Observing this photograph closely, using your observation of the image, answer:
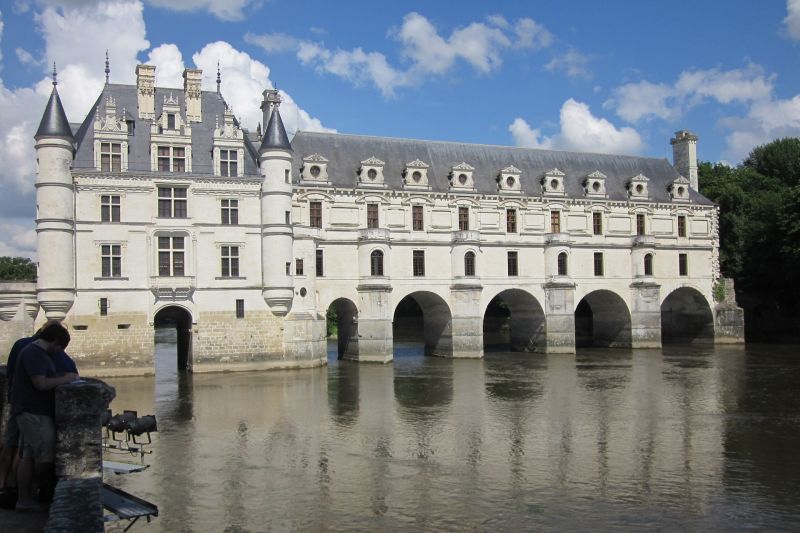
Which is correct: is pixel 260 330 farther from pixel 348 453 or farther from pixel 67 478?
pixel 67 478

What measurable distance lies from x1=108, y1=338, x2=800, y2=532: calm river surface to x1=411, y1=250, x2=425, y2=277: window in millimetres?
8858

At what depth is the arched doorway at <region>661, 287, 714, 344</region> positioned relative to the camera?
4509 centimetres

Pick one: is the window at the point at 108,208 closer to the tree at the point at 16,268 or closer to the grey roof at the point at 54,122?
the grey roof at the point at 54,122

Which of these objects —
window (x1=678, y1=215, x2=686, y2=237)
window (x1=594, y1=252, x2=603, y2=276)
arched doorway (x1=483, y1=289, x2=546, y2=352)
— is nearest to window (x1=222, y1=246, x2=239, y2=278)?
arched doorway (x1=483, y1=289, x2=546, y2=352)

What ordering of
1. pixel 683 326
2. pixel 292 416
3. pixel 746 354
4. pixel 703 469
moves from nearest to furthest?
pixel 703 469 < pixel 292 416 < pixel 746 354 < pixel 683 326

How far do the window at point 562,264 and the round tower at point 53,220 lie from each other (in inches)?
981

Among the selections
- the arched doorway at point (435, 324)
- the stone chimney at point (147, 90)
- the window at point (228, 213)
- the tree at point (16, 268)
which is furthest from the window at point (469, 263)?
the tree at point (16, 268)

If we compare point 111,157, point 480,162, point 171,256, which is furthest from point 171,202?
point 480,162

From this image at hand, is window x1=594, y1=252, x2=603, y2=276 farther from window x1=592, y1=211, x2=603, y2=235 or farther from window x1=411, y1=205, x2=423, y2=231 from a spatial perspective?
window x1=411, y1=205, x2=423, y2=231

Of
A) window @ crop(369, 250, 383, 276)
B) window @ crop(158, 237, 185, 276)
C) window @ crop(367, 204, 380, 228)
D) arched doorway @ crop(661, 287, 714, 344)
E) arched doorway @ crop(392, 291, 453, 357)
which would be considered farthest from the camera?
arched doorway @ crop(661, 287, 714, 344)

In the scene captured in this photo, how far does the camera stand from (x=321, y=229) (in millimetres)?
36812

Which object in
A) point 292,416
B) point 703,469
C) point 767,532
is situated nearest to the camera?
point 767,532

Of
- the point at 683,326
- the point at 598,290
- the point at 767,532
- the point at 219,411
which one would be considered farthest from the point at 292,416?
the point at 683,326

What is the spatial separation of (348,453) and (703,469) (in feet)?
24.0
